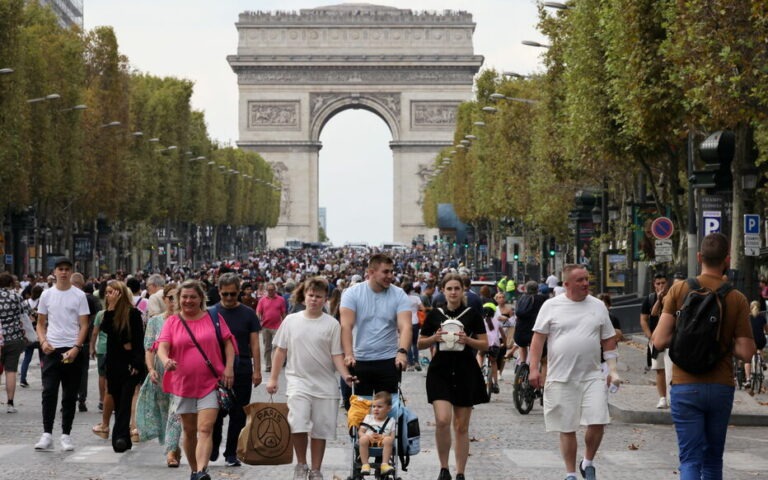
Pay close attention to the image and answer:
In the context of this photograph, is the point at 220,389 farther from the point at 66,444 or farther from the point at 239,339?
the point at 66,444

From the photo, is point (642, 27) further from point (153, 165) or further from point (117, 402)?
point (153, 165)

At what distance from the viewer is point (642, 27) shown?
31516 mm

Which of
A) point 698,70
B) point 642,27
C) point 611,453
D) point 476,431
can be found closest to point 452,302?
point 611,453

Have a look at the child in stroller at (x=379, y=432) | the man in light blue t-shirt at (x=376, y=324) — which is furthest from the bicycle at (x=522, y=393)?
the child in stroller at (x=379, y=432)

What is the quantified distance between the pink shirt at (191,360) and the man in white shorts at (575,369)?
249 centimetres

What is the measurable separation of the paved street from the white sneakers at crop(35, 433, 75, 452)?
11cm

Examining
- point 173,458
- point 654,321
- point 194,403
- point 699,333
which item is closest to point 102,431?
point 173,458

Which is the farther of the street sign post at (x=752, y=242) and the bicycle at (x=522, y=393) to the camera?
the street sign post at (x=752, y=242)

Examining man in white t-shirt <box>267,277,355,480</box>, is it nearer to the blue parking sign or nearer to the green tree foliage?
the blue parking sign

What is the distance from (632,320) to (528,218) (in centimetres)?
1838

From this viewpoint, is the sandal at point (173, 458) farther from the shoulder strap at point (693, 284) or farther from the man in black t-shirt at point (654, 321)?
the man in black t-shirt at point (654, 321)

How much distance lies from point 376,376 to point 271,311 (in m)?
16.5

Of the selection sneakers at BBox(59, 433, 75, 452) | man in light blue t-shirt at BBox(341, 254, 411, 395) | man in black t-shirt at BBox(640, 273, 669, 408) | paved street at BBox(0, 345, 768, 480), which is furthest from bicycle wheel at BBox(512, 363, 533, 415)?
man in light blue t-shirt at BBox(341, 254, 411, 395)

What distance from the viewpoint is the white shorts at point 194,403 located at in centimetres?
1370
